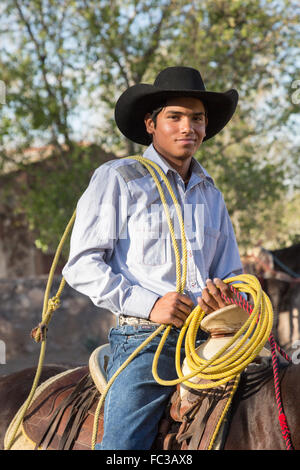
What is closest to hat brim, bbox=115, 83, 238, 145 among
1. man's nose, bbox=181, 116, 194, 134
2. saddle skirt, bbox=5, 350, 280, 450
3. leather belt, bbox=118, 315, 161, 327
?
man's nose, bbox=181, 116, 194, 134

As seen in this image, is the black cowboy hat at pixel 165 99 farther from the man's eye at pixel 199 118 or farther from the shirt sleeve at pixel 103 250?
the shirt sleeve at pixel 103 250

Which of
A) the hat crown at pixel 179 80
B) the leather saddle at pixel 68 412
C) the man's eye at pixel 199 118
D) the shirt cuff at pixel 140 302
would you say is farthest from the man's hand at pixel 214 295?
the hat crown at pixel 179 80

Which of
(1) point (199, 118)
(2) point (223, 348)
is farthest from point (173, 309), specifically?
(1) point (199, 118)

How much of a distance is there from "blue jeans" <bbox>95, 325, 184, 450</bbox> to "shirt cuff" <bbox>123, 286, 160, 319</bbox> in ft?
0.33

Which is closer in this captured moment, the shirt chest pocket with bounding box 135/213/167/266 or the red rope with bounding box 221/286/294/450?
the red rope with bounding box 221/286/294/450

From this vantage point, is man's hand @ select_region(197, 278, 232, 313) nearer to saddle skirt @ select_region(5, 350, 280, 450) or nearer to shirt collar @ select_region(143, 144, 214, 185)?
saddle skirt @ select_region(5, 350, 280, 450)

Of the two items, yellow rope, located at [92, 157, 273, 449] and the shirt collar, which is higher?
the shirt collar

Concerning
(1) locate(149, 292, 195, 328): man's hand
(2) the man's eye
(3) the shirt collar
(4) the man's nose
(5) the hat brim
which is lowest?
(1) locate(149, 292, 195, 328): man's hand

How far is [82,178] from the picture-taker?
9.94 meters

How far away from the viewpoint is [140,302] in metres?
2.30

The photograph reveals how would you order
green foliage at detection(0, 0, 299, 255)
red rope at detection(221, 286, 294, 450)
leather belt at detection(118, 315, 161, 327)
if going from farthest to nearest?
green foliage at detection(0, 0, 299, 255) → leather belt at detection(118, 315, 161, 327) → red rope at detection(221, 286, 294, 450)

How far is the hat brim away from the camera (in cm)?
256

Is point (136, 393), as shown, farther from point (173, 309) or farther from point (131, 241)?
point (131, 241)

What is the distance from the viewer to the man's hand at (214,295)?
7.19 feet
